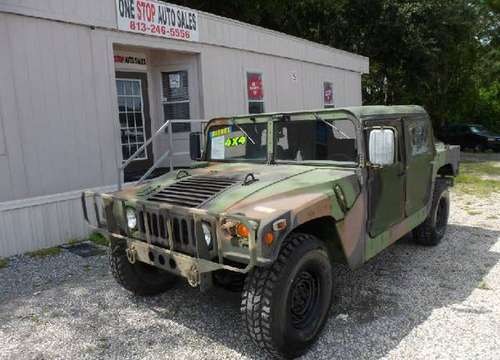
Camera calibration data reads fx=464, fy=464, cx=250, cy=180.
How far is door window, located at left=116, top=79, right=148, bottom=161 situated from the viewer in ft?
29.3

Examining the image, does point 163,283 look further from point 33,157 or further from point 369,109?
point 33,157

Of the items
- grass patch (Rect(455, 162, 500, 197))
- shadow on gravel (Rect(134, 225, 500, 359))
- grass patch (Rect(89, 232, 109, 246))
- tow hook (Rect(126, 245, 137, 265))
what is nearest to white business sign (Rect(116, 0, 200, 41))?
grass patch (Rect(89, 232, 109, 246))

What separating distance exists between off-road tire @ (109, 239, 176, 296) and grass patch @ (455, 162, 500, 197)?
778 centimetres

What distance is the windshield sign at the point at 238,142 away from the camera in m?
4.52

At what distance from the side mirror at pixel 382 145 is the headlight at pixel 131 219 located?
6.59 ft

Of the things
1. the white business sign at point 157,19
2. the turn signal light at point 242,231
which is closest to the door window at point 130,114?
the white business sign at point 157,19

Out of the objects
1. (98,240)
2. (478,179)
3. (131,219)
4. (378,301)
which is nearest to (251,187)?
(131,219)

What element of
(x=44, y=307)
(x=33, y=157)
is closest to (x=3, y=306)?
(x=44, y=307)

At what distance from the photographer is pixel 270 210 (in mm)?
3092

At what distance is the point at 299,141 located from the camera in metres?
4.32

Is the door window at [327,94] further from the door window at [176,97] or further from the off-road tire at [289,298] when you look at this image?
the off-road tire at [289,298]

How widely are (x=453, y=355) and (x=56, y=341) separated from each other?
3036 mm

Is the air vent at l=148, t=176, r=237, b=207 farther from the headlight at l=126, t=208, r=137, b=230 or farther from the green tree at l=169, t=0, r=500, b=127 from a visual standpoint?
the green tree at l=169, t=0, r=500, b=127

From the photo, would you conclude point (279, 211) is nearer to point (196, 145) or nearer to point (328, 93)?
point (196, 145)
